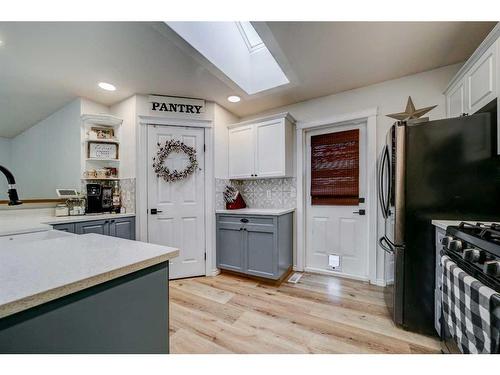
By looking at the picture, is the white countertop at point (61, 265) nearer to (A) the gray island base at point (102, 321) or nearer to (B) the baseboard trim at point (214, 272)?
(A) the gray island base at point (102, 321)

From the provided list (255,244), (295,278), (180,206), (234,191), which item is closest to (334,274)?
(295,278)

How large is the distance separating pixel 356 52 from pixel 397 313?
88.3 inches

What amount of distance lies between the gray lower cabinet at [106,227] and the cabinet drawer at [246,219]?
3.59 ft

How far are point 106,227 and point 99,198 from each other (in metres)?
0.46

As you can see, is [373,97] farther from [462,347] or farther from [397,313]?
[462,347]

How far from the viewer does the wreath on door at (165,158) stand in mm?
2676

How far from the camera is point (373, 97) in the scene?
247 cm

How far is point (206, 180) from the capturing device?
2840mm

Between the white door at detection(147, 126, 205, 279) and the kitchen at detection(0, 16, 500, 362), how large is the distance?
2 cm

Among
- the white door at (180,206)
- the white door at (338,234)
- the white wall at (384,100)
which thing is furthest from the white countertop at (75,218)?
the white wall at (384,100)

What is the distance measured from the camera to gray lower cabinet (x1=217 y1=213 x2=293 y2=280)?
8.04 ft

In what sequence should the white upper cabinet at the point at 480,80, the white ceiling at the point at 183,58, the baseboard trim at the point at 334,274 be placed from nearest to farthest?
the white upper cabinet at the point at 480,80 → the white ceiling at the point at 183,58 → the baseboard trim at the point at 334,274

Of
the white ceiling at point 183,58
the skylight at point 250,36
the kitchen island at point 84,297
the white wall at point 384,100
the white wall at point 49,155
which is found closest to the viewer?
the kitchen island at point 84,297
